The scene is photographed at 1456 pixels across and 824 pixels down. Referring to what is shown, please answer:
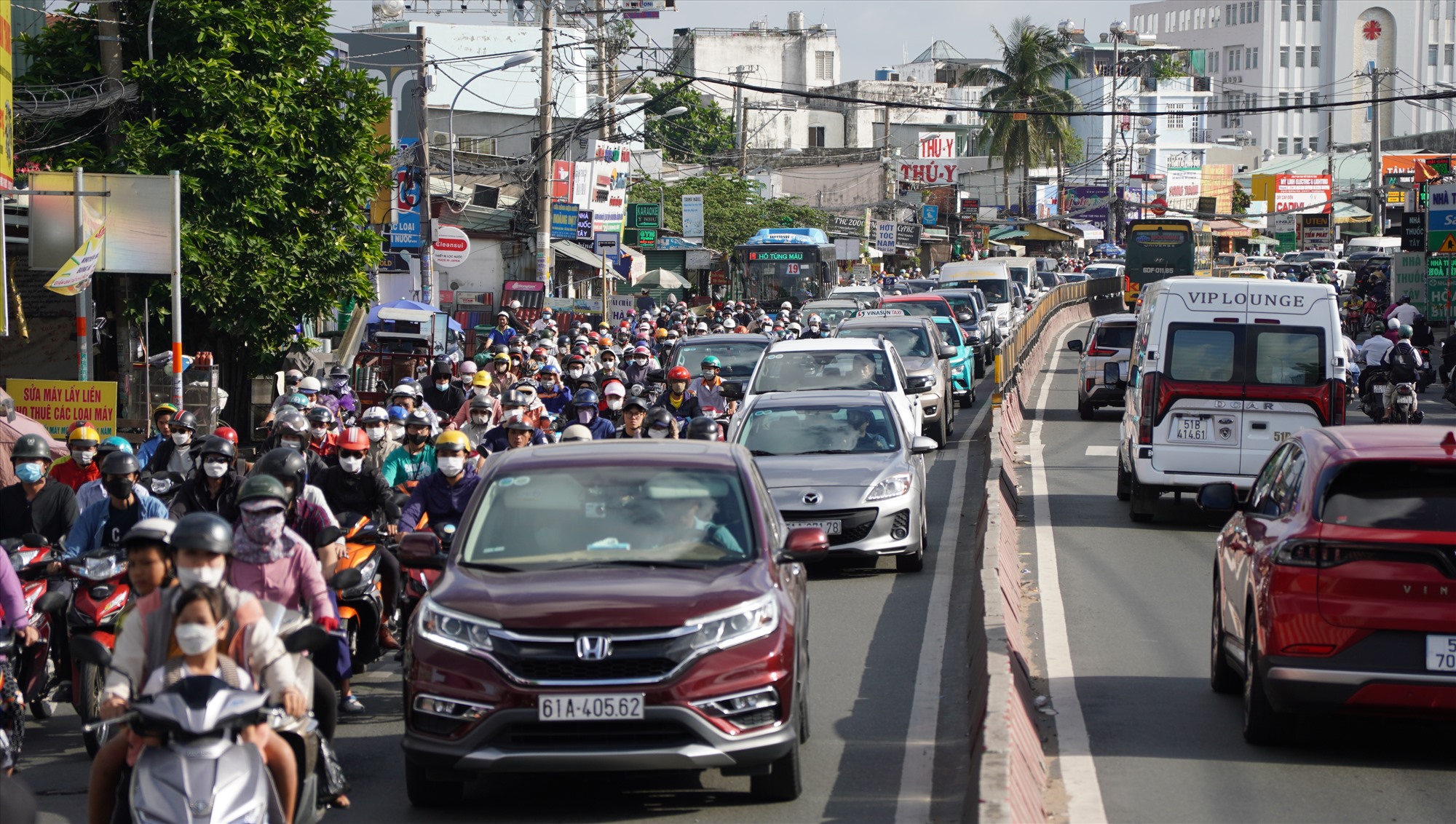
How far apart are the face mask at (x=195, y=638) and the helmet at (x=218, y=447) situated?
492 cm

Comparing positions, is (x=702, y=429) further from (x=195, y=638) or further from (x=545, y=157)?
(x=545, y=157)

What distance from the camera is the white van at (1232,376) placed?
53.7 ft

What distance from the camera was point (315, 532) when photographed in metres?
9.19

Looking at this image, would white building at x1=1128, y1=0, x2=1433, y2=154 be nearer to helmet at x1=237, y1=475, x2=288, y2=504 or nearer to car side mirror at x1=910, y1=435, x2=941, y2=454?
car side mirror at x1=910, y1=435, x2=941, y2=454

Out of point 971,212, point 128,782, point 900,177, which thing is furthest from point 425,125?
point 900,177

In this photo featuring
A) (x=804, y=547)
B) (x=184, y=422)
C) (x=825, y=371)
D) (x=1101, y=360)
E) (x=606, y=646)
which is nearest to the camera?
(x=606, y=646)

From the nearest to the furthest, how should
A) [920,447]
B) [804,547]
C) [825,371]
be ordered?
[804,547] < [920,447] < [825,371]

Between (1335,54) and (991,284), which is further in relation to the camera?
(1335,54)

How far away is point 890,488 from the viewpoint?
14234 millimetres

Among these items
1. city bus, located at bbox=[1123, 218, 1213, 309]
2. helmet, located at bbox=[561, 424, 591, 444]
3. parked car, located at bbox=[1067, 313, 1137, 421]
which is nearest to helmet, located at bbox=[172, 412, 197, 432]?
helmet, located at bbox=[561, 424, 591, 444]

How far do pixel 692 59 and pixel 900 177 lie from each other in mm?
14661

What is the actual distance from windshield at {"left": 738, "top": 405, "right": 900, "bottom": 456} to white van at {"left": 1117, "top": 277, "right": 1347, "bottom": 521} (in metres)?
2.99

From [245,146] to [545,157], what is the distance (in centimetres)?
1352

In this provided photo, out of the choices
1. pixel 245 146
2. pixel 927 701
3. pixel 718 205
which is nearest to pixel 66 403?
pixel 245 146
